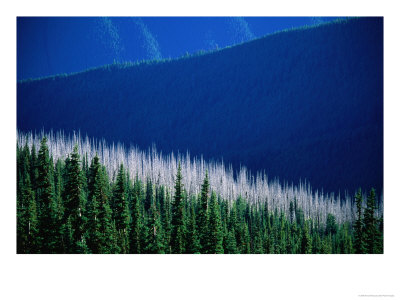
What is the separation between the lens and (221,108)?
11.8 meters

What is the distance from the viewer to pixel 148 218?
11.1 meters

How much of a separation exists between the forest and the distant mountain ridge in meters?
0.71

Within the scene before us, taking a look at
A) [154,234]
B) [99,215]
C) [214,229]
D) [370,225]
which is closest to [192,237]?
[214,229]

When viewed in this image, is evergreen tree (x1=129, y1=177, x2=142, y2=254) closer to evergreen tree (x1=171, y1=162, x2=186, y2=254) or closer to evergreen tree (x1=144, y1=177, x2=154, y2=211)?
evergreen tree (x1=144, y1=177, x2=154, y2=211)

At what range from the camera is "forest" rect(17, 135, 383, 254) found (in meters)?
10.4

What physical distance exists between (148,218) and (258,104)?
3657 mm

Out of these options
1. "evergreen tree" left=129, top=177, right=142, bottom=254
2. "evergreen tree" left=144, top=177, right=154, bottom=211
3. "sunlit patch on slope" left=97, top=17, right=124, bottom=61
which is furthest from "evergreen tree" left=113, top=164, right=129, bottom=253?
"sunlit patch on slope" left=97, top=17, right=124, bottom=61

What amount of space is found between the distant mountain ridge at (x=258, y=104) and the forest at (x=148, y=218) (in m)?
0.71

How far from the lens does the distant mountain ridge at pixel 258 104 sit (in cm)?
1041

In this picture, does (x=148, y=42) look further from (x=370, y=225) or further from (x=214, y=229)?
(x=370, y=225)
